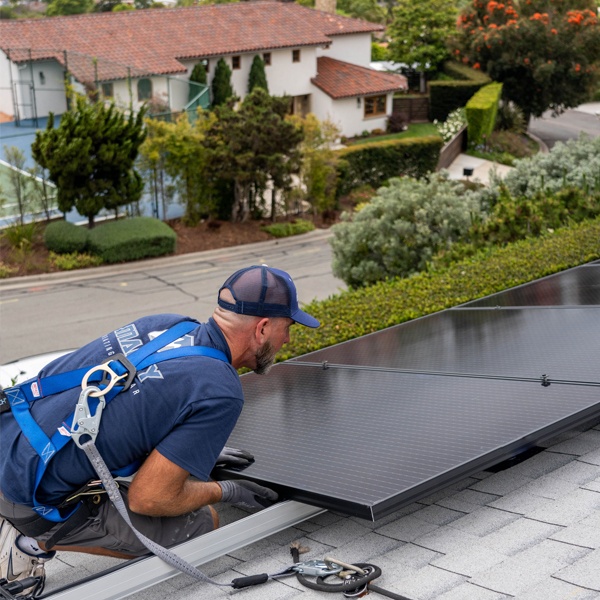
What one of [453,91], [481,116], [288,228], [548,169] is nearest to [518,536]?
[548,169]

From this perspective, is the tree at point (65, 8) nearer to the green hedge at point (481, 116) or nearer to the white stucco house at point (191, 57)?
the white stucco house at point (191, 57)

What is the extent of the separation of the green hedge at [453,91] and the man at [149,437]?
50562 mm

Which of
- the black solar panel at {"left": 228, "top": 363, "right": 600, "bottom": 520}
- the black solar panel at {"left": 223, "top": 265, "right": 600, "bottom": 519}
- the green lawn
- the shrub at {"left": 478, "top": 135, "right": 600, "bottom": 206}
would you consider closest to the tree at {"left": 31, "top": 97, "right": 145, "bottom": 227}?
the shrub at {"left": 478, "top": 135, "right": 600, "bottom": 206}

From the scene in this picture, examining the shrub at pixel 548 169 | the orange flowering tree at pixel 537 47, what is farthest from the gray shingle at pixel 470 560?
the orange flowering tree at pixel 537 47

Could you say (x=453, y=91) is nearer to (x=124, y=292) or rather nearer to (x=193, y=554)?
(x=124, y=292)

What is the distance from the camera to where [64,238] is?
30422 mm

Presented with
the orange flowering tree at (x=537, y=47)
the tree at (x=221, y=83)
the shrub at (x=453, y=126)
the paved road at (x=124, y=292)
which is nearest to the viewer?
the paved road at (x=124, y=292)

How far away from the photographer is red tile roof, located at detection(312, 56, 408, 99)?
52938 millimetres

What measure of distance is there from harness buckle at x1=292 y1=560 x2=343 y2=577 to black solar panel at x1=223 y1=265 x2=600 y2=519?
246 millimetres

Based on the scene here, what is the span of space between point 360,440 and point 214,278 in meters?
23.9

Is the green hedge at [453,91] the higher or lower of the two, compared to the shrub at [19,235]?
higher

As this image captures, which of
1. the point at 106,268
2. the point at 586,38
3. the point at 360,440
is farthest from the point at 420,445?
the point at 586,38

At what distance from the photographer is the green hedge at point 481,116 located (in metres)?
46.9

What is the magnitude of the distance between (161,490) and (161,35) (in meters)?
48.7
